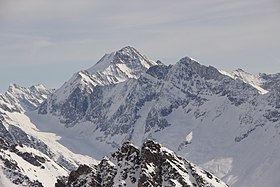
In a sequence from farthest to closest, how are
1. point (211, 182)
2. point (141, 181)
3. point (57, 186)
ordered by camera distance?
point (57, 186) < point (211, 182) < point (141, 181)

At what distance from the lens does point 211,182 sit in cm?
16088

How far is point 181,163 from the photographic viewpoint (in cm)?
16150

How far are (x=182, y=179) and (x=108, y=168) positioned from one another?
17.3 meters

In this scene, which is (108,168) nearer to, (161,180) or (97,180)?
(97,180)

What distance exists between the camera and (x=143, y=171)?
153000 mm

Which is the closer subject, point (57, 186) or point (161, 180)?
point (161, 180)

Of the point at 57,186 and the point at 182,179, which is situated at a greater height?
Result: the point at 57,186

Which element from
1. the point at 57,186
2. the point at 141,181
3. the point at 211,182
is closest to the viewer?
the point at 141,181

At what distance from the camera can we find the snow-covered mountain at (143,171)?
503 ft

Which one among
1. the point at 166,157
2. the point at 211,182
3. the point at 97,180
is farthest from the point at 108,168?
the point at 211,182

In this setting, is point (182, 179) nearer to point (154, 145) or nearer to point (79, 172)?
point (154, 145)

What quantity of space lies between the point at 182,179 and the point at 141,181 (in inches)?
382

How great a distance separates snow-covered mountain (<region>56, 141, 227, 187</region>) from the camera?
503 feet

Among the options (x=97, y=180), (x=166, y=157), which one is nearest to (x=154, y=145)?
(x=166, y=157)
